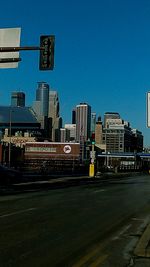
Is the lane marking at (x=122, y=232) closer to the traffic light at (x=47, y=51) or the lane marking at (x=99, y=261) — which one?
the lane marking at (x=99, y=261)

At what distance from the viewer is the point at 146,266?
8.43 meters

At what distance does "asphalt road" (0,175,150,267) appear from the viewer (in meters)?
9.19

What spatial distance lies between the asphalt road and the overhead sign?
6.45 m

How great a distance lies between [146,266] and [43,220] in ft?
22.6

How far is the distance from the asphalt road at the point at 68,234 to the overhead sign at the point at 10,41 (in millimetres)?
6454

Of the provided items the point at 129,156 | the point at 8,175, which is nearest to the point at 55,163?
the point at 8,175

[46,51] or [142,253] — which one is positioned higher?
[46,51]

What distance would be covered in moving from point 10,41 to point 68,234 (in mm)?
11934

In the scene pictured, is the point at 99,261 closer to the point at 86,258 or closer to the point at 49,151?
the point at 86,258

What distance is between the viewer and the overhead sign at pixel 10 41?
71.2 ft

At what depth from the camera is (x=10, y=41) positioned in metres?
21.9

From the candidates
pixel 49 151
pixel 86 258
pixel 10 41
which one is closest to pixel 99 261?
pixel 86 258

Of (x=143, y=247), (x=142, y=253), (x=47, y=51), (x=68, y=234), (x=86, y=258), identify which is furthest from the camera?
(x=47, y=51)

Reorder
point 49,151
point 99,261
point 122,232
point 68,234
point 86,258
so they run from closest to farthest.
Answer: point 99,261 < point 86,258 < point 68,234 < point 122,232 < point 49,151
